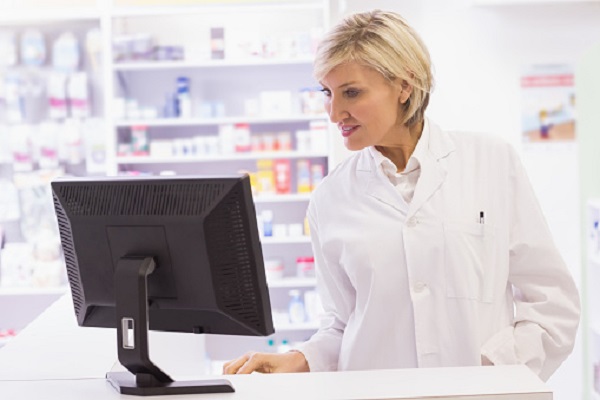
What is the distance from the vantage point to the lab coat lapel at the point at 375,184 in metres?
2.19

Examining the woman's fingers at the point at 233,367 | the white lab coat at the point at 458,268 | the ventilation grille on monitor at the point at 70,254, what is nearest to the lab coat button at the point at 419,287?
the white lab coat at the point at 458,268

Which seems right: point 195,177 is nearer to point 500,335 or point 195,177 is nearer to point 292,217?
point 500,335

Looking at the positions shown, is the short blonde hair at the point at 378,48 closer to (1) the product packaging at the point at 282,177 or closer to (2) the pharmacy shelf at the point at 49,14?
(1) the product packaging at the point at 282,177

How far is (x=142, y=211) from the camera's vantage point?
171cm

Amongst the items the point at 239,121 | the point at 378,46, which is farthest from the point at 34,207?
the point at 378,46

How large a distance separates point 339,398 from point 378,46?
2.93ft

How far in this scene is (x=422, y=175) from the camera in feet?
7.15

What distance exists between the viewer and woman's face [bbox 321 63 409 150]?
2.12m

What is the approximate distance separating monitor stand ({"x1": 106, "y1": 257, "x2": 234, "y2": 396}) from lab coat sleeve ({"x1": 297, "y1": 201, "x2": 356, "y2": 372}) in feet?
1.87

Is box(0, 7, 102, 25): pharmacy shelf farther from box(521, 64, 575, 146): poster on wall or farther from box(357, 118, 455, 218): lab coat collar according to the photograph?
box(357, 118, 455, 218): lab coat collar

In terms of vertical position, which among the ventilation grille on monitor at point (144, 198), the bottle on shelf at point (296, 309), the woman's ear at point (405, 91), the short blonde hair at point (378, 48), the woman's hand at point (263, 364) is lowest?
the bottle on shelf at point (296, 309)

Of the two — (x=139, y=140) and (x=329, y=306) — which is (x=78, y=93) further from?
(x=329, y=306)

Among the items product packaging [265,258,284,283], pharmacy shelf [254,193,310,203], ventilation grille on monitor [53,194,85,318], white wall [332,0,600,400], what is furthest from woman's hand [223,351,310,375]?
white wall [332,0,600,400]

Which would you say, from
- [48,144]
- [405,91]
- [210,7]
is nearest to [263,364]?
[405,91]
